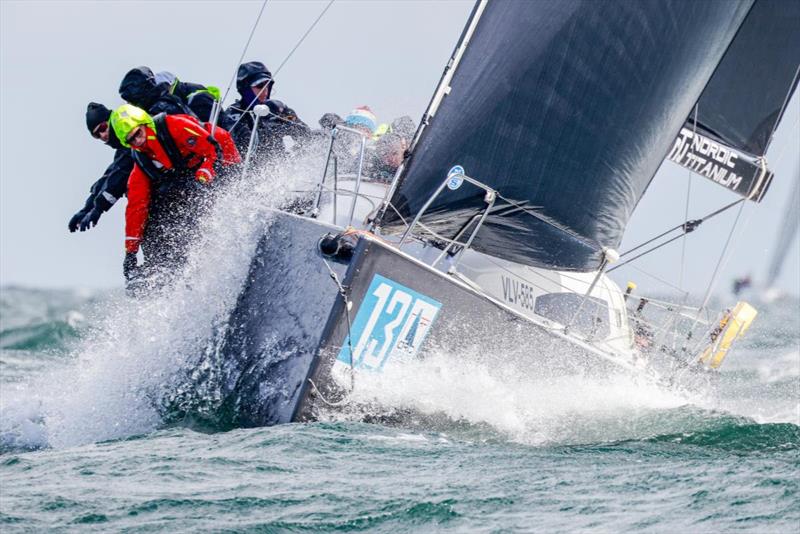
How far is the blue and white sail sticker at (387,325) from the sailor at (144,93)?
1795 mm

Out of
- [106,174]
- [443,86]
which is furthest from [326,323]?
[106,174]

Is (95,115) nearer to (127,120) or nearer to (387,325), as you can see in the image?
(127,120)

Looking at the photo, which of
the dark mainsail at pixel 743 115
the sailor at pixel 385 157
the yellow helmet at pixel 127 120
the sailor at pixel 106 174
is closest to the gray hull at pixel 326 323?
the yellow helmet at pixel 127 120

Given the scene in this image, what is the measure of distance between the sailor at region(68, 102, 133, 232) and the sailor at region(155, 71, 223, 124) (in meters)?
0.59

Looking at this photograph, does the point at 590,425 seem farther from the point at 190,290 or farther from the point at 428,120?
the point at 190,290

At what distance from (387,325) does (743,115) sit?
3.79 metres

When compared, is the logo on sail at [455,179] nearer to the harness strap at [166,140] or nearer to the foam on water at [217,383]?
the foam on water at [217,383]

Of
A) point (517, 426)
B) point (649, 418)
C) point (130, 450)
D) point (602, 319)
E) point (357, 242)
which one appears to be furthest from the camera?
point (602, 319)

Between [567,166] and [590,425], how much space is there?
1.24m

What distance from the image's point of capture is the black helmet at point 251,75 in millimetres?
6422

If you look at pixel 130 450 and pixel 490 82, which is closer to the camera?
pixel 130 450

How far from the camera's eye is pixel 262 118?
6336mm

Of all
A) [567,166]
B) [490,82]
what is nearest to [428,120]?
[490,82]

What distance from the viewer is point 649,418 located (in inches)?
220
